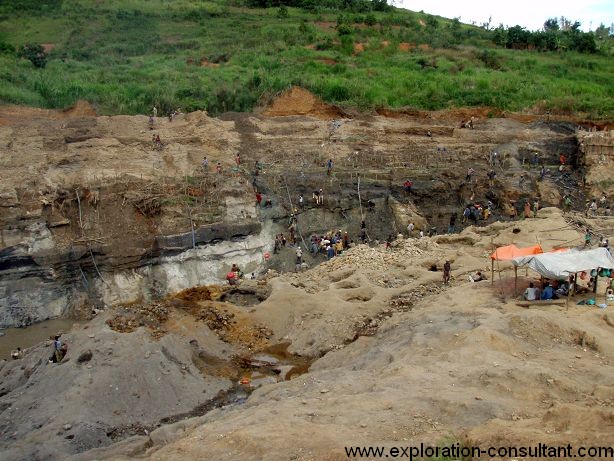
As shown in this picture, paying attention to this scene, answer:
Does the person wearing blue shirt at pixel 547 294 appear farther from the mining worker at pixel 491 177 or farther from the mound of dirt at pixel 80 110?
the mound of dirt at pixel 80 110

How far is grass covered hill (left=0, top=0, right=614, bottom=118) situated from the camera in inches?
1281

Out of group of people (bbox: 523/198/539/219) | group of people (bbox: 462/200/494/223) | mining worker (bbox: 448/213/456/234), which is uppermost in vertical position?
group of people (bbox: 523/198/539/219)

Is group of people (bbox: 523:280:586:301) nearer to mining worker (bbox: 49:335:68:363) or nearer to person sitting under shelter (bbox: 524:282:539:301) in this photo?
person sitting under shelter (bbox: 524:282:539:301)

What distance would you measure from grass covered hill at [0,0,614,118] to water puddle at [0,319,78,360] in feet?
46.9

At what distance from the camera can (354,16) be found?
4669cm

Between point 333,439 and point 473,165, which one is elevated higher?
point 473,165

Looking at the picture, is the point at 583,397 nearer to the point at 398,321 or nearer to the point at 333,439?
the point at 333,439

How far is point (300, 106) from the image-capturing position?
104 feet

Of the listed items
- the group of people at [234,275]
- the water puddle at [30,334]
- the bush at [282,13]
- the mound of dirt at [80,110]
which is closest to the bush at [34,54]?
the mound of dirt at [80,110]

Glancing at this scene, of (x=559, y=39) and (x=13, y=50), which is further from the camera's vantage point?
(x=559, y=39)

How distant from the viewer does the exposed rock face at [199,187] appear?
811 inches

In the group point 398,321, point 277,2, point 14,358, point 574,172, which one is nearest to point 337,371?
point 398,321

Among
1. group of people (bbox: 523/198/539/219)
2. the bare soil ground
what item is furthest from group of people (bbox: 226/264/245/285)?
group of people (bbox: 523/198/539/219)

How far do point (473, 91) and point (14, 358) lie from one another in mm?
26427
